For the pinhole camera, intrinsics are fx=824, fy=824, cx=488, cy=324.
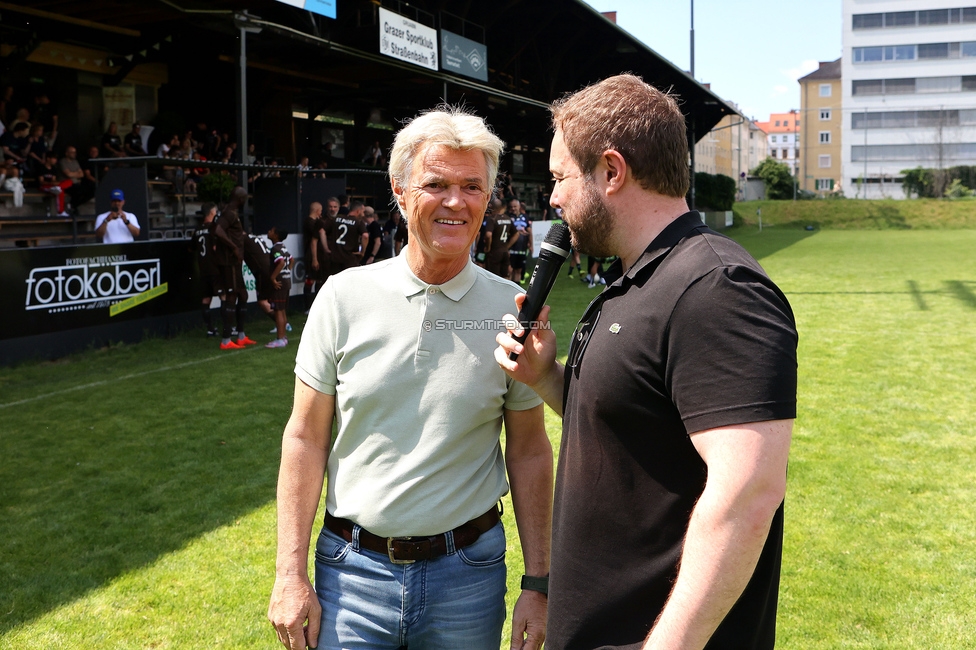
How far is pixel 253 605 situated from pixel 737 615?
324 cm

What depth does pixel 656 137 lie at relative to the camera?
1.70 meters

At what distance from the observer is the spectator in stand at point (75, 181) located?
55.6 feet

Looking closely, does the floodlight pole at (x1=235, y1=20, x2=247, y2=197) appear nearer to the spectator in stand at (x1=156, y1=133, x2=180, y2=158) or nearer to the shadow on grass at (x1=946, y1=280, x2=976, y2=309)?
the spectator in stand at (x1=156, y1=133, x2=180, y2=158)

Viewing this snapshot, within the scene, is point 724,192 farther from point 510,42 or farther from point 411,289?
point 411,289

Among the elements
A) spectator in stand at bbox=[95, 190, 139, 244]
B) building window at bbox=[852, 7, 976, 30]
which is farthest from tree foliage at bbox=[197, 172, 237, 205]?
building window at bbox=[852, 7, 976, 30]

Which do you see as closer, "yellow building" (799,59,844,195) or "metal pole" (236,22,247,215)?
"metal pole" (236,22,247,215)

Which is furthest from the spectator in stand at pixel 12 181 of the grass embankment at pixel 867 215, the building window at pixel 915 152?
the building window at pixel 915 152

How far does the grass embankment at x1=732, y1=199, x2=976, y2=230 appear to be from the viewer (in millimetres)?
55219

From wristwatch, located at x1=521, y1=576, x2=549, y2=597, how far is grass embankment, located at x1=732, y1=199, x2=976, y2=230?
58097mm

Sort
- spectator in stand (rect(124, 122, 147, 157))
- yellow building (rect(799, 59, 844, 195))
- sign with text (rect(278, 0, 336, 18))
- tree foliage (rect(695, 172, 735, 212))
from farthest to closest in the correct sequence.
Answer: yellow building (rect(799, 59, 844, 195))
tree foliage (rect(695, 172, 735, 212))
spectator in stand (rect(124, 122, 147, 157))
sign with text (rect(278, 0, 336, 18))

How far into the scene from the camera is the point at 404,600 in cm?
209

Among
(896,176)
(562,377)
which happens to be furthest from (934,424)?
(896,176)

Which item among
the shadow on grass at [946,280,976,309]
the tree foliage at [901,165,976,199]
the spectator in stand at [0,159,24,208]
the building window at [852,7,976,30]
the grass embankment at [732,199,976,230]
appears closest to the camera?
the spectator in stand at [0,159,24,208]

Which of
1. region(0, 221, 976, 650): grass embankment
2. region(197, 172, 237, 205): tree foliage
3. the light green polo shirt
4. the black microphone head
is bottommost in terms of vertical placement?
region(0, 221, 976, 650): grass embankment
